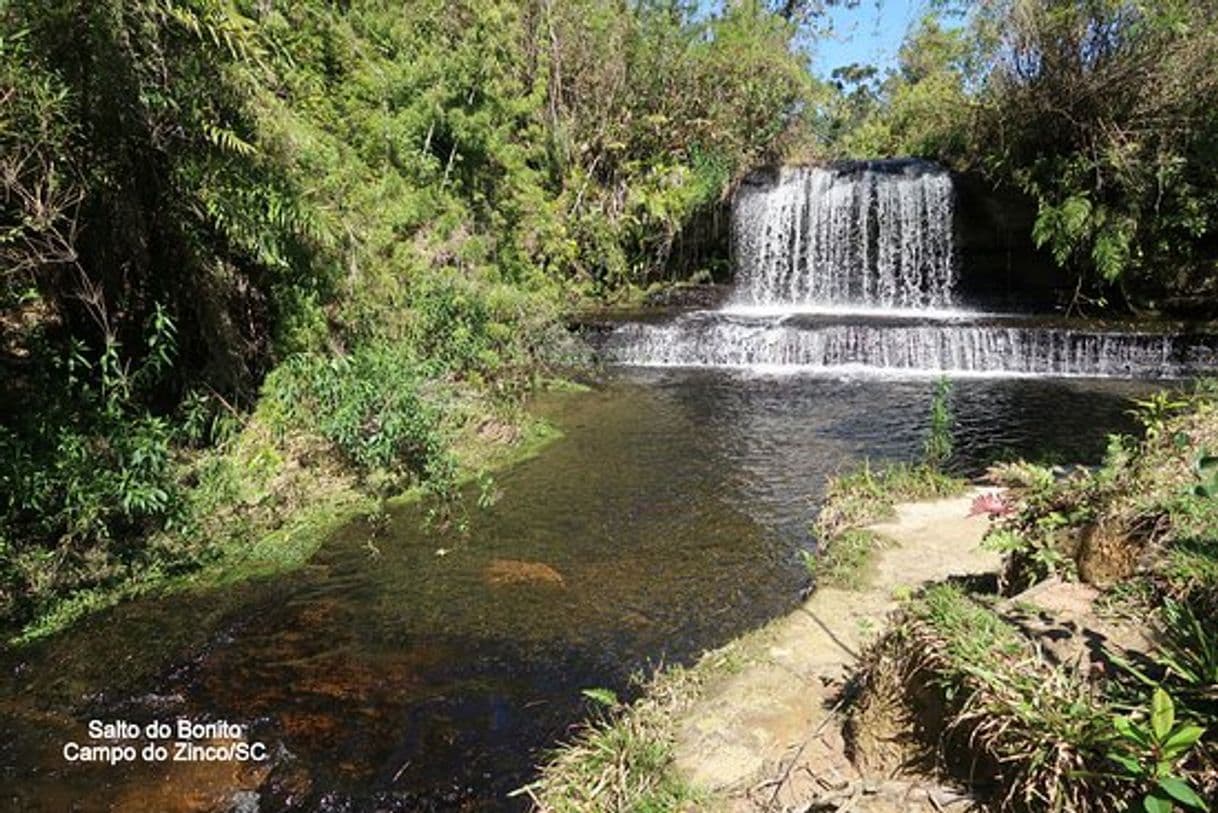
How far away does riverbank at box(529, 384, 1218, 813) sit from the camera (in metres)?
1.95

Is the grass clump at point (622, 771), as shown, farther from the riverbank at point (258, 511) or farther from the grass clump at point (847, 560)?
the riverbank at point (258, 511)

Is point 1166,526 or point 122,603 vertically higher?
point 1166,526

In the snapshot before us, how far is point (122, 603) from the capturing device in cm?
472

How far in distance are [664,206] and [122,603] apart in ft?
41.9

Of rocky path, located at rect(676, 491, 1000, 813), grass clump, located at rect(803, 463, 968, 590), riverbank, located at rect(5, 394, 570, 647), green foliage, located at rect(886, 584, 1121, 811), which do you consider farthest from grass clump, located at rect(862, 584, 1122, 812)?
riverbank, located at rect(5, 394, 570, 647)

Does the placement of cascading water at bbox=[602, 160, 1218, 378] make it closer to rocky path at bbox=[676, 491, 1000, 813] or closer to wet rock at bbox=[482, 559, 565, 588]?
rocky path at bbox=[676, 491, 1000, 813]

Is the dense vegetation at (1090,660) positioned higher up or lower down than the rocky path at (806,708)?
higher up

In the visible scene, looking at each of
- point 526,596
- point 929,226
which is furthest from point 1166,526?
point 929,226

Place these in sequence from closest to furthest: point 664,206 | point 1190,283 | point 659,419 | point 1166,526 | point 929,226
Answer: point 1166,526 → point 659,419 → point 1190,283 → point 929,226 → point 664,206

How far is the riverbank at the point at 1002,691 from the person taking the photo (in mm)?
1947

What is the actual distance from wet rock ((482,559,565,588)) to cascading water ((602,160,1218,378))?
710 cm

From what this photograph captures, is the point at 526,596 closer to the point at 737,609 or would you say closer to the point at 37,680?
the point at 737,609

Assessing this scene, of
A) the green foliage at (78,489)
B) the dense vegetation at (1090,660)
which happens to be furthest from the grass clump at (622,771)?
the green foliage at (78,489)

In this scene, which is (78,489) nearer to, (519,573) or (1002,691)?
(519,573)
